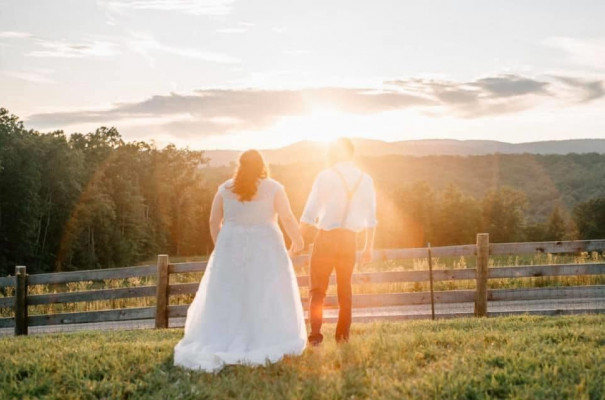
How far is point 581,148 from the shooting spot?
187875mm

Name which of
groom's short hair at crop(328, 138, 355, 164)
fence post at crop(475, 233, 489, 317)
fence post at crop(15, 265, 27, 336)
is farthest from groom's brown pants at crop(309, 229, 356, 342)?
fence post at crop(15, 265, 27, 336)

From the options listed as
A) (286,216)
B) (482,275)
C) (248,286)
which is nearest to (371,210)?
(286,216)

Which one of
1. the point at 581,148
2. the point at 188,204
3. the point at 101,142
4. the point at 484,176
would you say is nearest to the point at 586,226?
the point at 188,204

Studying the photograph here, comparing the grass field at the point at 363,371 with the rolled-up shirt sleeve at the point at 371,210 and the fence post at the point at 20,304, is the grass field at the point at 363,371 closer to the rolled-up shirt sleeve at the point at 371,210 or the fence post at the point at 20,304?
the rolled-up shirt sleeve at the point at 371,210

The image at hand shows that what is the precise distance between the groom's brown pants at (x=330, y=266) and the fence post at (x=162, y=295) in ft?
17.3

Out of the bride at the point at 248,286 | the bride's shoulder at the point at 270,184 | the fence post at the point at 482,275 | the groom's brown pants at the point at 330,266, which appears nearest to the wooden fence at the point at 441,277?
the fence post at the point at 482,275

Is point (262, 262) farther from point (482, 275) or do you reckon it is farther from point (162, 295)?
point (482, 275)

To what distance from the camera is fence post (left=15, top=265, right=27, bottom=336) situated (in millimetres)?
12375

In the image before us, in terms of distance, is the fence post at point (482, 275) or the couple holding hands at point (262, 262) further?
the fence post at point (482, 275)

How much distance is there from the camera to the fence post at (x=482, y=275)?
11242mm

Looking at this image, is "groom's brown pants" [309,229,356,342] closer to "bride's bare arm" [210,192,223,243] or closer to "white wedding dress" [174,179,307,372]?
"white wedding dress" [174,179,307,372]

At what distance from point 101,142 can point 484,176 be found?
8160cm

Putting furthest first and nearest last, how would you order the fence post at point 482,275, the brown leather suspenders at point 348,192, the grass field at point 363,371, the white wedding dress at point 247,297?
the fence post at point 482,275 < the brown leather suspenders at point 348,192 < the white wedding dress at point 247,297 < the grass field at point 363,371

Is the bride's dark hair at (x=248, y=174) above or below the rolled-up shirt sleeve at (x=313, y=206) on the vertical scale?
above
